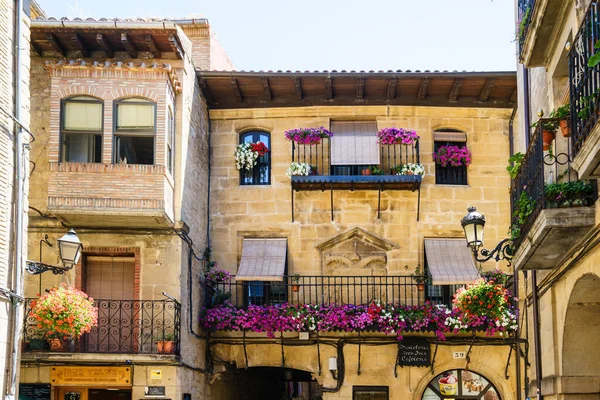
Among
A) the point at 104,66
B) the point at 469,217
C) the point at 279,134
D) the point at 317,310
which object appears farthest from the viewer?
the point at 279,134

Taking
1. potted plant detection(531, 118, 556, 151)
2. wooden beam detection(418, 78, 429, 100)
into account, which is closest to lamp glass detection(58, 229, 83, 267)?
potted plant detection(531, 118, 556, 151)

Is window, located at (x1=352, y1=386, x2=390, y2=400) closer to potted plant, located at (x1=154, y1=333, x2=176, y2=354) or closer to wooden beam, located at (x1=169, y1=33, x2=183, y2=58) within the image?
potted plant, located at (x1=154, y1=333, x2=176, y2=354)

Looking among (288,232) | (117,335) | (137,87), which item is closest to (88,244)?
(117,335)

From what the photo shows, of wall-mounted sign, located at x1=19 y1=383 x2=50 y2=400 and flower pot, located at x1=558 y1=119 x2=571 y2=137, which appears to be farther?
wall-mounted sign, located at x1=19 y1=383 x2=50 y2=400

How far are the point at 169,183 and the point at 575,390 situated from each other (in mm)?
8686

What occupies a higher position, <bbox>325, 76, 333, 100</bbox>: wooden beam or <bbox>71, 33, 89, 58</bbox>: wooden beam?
<bbox>71, 33, 89, 58</bbox>: wooden beam

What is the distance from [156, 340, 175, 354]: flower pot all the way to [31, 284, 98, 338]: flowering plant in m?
1.98

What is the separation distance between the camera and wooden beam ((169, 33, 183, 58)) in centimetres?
1894

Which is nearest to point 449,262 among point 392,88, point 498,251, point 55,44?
point 392,88

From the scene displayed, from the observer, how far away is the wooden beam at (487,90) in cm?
2181

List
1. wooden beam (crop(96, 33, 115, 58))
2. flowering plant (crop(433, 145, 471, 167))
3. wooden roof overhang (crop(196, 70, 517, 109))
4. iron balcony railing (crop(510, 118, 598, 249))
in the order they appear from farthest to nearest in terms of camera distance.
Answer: flowering plant (crop(433, 145, 471, 167)) < wooden roof overhang (crop(196, 70, 517, 109)) < wooden beam (crop(96, 33, 115, 58)) < iron balcony railing (crop(510, 118, 598, 249))

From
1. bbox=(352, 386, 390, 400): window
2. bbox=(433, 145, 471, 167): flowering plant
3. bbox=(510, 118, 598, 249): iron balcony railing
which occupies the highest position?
bbox=(433, 145, 471, 167): flowering plant

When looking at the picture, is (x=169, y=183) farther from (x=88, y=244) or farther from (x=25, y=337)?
(x=25, y=337)

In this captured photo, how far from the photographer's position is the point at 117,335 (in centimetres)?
1975
